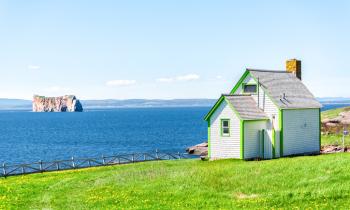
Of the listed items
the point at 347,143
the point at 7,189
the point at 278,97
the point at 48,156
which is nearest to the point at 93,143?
the point at 48,156

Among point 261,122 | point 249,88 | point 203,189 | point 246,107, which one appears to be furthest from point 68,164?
point 203,189

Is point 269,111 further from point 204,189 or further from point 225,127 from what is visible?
point 204,189

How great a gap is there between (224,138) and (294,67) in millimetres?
13490

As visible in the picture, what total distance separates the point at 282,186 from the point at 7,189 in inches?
694

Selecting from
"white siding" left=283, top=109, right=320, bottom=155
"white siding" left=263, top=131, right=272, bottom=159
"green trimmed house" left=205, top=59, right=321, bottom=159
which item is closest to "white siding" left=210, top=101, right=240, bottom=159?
"green trimmed house" left=205, top=59, right=321, bottom=159

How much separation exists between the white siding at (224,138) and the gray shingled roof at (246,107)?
1.90 feet

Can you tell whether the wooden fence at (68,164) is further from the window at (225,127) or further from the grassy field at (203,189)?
the grassy field at (203,189)

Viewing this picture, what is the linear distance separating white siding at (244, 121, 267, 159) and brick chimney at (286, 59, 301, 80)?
33.3 feet

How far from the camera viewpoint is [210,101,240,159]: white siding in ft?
147

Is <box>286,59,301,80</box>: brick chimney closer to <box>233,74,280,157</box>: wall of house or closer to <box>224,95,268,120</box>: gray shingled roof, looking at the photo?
<box>233,74,280,157</box>: wall of house

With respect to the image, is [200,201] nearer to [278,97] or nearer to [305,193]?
[305,193]

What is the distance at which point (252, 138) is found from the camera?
4519cm

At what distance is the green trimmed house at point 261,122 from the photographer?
147ft

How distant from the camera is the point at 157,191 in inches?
1137
